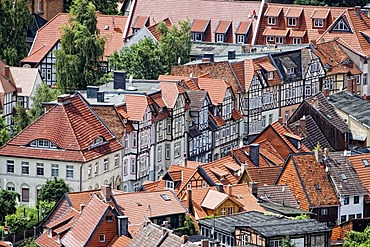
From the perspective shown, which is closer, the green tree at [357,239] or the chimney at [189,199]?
the green tree at [357,239]

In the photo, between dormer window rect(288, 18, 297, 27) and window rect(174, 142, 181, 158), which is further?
dormer window rect(288, 18, 297, 27)

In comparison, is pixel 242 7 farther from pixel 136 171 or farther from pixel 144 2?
pixel 136 171

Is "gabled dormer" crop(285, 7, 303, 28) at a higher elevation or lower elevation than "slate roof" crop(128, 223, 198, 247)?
higher

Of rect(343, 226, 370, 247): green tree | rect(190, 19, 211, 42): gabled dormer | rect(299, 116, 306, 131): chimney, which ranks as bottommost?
rect(343, 226, 370, 247): green tree

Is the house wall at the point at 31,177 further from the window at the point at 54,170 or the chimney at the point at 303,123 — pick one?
the chimney at the point at 303,123

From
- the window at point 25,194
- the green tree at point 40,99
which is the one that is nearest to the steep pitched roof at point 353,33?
the green tree at point 40,99

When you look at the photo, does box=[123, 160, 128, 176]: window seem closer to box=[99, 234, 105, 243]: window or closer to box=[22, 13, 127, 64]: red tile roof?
box=[99, 234, 105, 243]: window

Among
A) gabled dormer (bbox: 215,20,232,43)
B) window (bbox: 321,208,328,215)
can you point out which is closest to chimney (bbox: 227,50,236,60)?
gabled dormer (bbox: 215,20,232,43)
